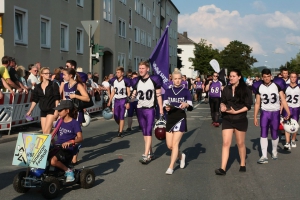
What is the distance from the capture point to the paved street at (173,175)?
21.5 feet

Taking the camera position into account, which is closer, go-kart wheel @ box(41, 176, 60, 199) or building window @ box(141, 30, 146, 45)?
go-kart wheel @ box(41, 176, 60, 199)

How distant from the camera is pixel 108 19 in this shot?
121 feet

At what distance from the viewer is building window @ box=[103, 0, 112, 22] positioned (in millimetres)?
35750

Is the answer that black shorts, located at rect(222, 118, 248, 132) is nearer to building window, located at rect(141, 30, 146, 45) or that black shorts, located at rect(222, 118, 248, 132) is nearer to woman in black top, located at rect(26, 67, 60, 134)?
woman in black top, located at rect(26, 67, 60, 134)

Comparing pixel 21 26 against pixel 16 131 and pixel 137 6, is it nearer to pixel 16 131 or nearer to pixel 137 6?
pixel 16 131

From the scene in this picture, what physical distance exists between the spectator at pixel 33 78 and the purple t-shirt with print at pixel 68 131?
8.17 metres

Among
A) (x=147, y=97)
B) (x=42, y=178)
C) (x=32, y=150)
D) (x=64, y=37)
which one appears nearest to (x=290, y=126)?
(x=147, y=97)

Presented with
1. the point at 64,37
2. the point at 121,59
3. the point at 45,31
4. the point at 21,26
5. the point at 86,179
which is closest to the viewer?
the point at 86,179

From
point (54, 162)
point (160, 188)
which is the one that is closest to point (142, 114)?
point (160, 188)

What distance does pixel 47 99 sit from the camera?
358 inches

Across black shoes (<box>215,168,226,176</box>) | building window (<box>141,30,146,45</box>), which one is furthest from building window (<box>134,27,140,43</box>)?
black shoes (<box>215,168,226,176</box>)

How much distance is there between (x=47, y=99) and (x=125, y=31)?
116ft

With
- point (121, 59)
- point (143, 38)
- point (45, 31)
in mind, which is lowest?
point (121, 59)

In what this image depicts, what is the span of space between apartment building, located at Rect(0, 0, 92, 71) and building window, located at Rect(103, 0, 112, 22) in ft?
14.8
